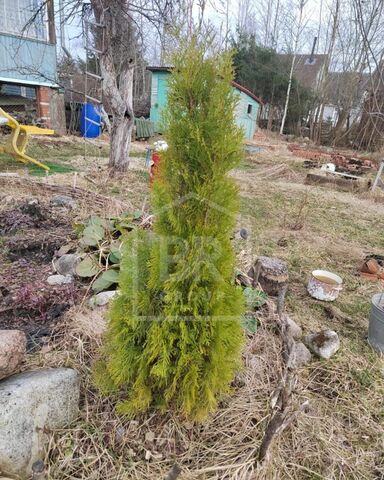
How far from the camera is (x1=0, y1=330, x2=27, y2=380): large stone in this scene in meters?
1.45

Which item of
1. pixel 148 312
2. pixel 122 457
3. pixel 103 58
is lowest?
pixel 122 457

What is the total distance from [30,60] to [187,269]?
36.7 feet

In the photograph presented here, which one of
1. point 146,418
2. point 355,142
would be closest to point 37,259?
point 146,418

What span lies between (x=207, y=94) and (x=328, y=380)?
6.55ft

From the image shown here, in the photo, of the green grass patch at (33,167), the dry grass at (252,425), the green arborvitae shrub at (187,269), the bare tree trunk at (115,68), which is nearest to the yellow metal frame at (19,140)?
the green grass patch at (33,167)

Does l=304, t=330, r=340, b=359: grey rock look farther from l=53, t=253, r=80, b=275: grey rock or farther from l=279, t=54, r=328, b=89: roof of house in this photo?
l=279, t=54, r=328, b=89: roof of house

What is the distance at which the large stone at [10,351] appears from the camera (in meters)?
1.45

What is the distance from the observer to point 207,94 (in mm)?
1187

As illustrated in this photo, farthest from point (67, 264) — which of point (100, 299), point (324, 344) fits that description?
point (324, 344)

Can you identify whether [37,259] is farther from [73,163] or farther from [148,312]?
[73,163]

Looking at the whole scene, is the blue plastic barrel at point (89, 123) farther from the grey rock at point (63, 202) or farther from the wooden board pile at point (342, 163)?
the grey rock at point (63, 202)

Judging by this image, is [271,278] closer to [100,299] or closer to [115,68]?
[100,299]

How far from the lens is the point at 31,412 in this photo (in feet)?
4.55

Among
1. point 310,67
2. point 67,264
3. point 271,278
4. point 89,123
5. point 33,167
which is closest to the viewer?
point 67,264
